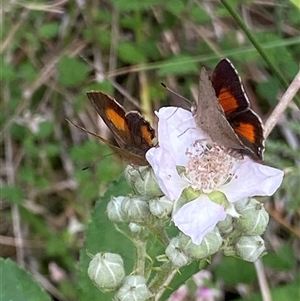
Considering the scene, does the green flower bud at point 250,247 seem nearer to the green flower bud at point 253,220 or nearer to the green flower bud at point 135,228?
the green flower bud at point 253,220

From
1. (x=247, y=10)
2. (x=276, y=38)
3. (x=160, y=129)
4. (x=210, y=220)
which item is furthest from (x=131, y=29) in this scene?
(x=210, y=220)

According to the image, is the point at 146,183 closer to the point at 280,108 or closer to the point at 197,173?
the point at 197,173

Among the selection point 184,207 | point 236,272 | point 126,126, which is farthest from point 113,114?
point 236,272

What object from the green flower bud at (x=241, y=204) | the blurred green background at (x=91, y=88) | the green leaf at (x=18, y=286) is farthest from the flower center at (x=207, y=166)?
the blurred green background at (x=91, y=88)

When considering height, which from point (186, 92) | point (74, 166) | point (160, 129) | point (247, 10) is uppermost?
point (160, 129)

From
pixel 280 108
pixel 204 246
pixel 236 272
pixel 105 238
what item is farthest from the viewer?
pixel 236 272

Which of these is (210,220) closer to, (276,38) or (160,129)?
(160,129)
